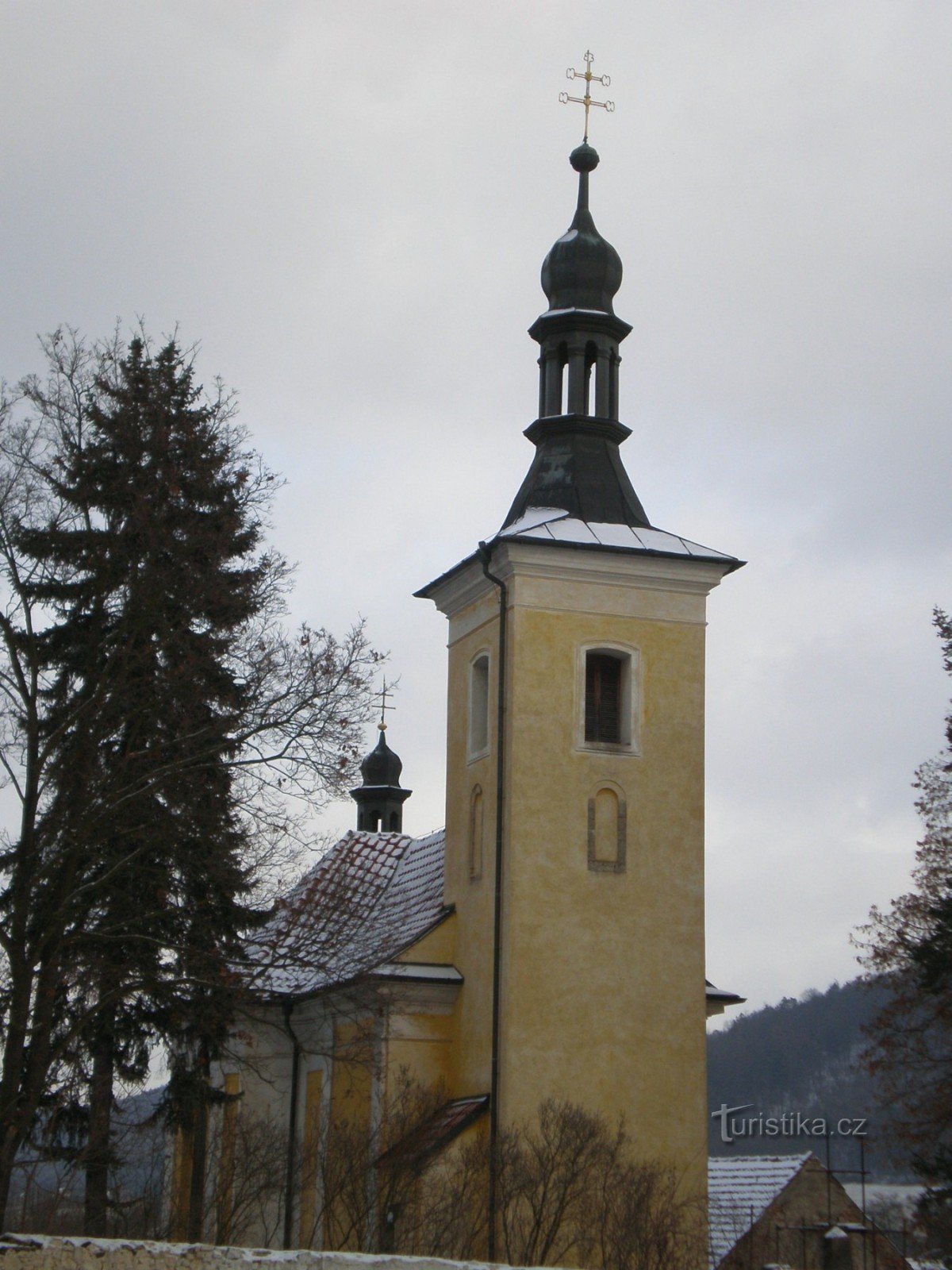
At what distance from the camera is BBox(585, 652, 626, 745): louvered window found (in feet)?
86.5

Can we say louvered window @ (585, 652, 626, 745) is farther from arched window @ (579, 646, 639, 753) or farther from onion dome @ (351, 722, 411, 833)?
onion dome @ (351, 722, 411, 833)

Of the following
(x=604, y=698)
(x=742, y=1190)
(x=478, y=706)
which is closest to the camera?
(x=604, y=698)

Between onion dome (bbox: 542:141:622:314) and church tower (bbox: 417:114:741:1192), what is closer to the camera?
church tower (bbox: 417:114:741:1192)

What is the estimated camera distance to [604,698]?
87.2ft

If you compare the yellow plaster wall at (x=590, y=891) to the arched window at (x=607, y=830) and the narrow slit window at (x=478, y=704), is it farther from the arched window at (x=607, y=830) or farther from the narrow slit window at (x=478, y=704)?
the narrow slit window at (x=478, y=704)

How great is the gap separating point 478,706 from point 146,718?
386 inches

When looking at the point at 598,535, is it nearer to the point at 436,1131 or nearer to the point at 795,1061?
the point at 436,1131

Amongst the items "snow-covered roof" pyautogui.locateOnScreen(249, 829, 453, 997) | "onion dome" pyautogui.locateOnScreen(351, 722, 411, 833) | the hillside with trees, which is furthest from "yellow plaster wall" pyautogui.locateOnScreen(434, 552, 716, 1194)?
the hillside with trees

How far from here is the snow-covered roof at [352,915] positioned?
757 inches

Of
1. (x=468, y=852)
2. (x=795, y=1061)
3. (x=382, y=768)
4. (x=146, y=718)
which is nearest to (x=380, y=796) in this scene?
(x=382, y=768)

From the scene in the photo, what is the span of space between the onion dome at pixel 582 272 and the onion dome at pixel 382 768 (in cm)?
1510

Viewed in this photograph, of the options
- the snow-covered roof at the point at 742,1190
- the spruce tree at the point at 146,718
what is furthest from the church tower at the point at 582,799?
the snow-covered roof at the point at 742,1190

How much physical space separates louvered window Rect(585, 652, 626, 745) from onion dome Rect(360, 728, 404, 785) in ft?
50.8

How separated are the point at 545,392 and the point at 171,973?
1274 cm
